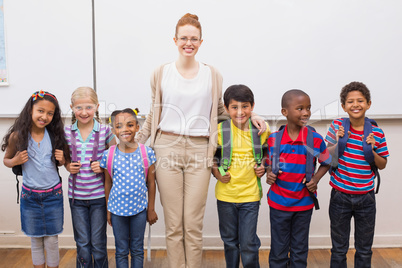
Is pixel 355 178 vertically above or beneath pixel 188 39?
beneath

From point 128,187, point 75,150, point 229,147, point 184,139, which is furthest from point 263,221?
point 75,150

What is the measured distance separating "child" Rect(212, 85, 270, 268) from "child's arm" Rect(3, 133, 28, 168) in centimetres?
101

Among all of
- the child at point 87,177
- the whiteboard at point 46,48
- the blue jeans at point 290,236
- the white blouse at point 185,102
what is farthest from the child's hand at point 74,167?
the blue jeans at point 290,236

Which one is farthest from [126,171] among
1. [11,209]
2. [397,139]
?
[397,139]

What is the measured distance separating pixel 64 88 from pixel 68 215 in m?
0.96

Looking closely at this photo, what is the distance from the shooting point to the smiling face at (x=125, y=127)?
191cm

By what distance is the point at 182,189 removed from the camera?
6.54ft

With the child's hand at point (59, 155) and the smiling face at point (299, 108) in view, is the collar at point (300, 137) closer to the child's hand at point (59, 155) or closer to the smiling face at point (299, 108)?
the smiling face at point (299, 108)

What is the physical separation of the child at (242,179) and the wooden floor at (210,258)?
0.66 metres

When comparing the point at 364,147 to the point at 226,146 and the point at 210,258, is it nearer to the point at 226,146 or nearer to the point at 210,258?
the point at 226,146

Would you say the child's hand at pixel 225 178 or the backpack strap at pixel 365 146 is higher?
the backpack strap at pixel 365 146

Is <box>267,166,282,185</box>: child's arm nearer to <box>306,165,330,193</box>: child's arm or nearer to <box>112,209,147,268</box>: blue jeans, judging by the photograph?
<box>306,165,330,193</box>: child's arm

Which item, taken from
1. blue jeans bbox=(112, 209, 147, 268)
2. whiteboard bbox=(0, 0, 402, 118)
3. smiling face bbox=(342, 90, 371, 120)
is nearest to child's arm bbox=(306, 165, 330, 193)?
smiling face bbox=(342, 90, 371, 120)

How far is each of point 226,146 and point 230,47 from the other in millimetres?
911
